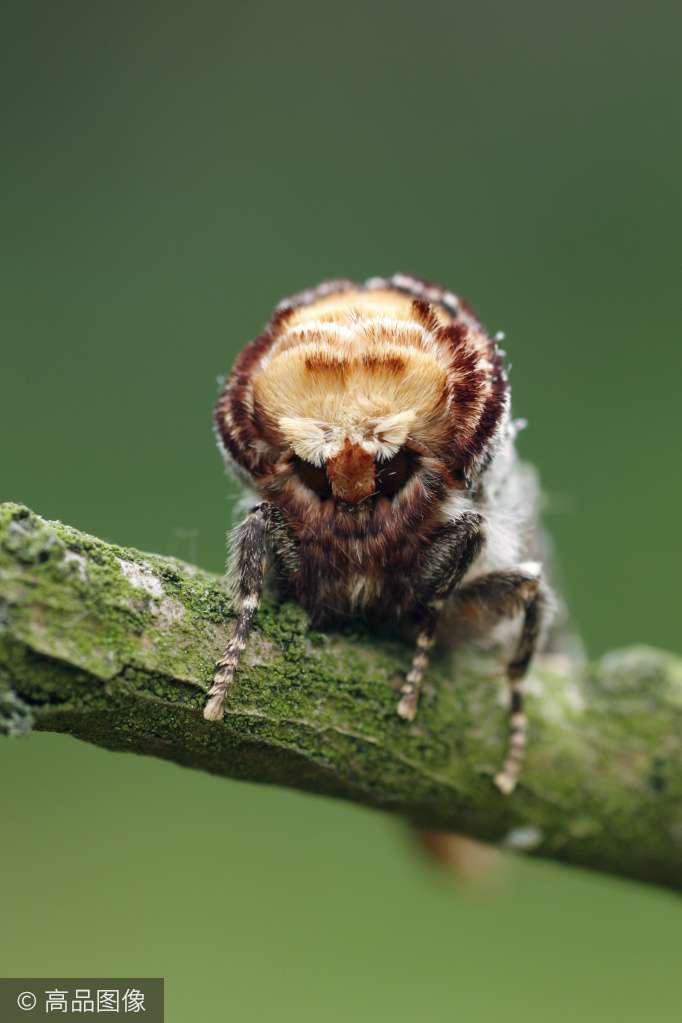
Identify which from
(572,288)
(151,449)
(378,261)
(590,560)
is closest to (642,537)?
(590,560)

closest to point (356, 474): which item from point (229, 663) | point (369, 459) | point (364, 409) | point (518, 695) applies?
point (369, 459)

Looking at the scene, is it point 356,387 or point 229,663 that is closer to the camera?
point 229,663

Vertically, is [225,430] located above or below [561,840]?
above

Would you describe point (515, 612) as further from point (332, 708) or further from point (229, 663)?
point (229, 663)

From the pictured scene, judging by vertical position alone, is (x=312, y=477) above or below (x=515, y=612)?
above

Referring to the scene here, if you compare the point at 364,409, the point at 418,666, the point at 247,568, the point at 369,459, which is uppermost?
the point at 364,409

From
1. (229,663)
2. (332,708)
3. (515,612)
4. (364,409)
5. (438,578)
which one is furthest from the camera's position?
(515,612)

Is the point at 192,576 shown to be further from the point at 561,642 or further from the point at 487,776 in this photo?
the point at 561,642
